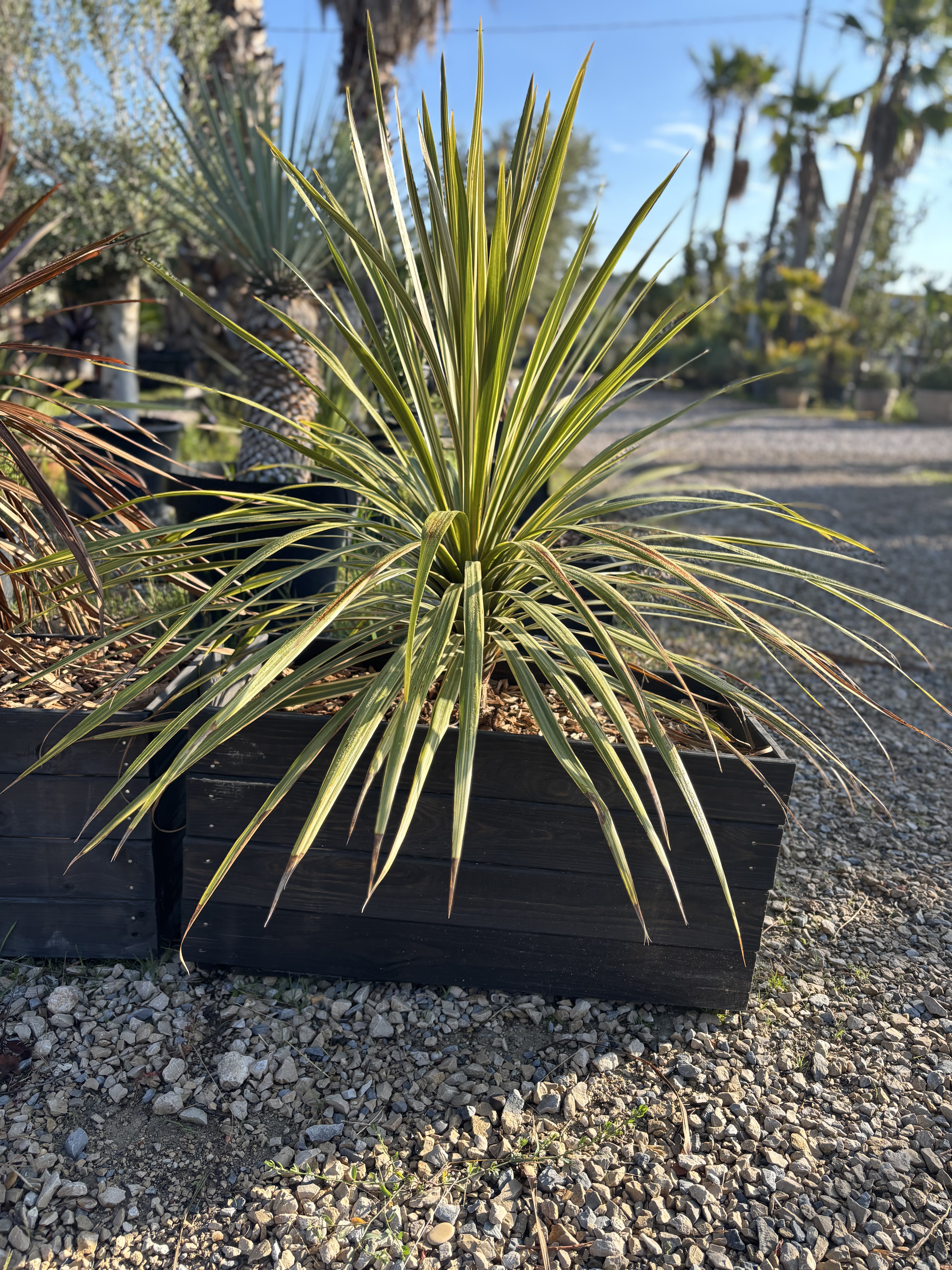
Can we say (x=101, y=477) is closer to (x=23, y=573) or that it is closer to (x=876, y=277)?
(x=23, y=573)

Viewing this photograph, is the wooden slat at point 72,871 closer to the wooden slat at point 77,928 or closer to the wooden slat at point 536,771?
the wooden slat at point 77,928

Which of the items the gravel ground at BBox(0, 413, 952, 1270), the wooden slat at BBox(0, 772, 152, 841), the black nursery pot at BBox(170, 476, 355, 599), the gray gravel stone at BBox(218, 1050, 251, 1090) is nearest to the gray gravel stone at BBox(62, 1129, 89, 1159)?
the gravel ground at BBox(0, 413, 952, 1270)

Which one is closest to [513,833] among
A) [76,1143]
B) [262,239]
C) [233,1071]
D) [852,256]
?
[233,1071]

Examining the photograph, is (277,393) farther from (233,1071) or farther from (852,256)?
(852,256)

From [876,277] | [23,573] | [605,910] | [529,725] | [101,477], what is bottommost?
[605,910]

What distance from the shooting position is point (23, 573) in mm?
1648

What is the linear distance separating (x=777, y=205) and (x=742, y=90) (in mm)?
4414

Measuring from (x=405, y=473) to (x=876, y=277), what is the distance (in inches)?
1104

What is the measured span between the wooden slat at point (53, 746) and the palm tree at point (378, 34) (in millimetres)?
6540

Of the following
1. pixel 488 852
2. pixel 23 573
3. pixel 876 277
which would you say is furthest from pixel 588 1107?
pixel 876 277

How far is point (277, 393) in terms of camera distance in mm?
3088

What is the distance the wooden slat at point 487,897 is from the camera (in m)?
1.48

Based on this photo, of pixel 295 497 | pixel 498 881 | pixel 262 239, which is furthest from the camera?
pixel 262 239

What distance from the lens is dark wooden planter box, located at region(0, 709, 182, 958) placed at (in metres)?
1.50
